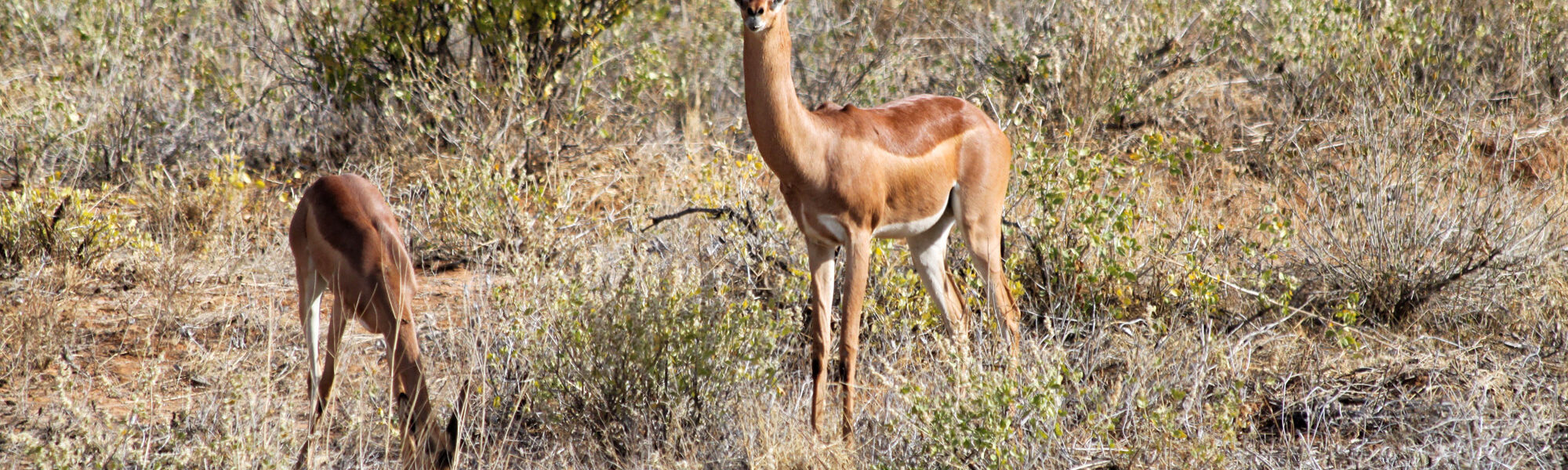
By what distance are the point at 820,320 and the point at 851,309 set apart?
117 millimetres

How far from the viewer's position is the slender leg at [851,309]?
421 centimetres

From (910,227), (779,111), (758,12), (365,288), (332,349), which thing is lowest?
(332,349)

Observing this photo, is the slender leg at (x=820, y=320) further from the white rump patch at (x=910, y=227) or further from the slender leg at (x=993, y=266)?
the slender leg at (x=993, y=266)

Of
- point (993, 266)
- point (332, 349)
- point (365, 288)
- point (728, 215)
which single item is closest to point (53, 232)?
point (332, 349)

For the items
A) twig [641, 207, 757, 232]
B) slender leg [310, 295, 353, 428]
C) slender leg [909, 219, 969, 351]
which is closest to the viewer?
slender leg [310, 295, 353, 428]

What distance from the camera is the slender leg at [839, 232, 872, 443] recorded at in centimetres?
421

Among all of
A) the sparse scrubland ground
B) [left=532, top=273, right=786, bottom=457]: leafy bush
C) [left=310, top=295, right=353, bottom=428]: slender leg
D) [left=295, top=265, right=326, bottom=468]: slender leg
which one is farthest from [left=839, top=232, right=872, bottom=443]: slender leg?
[left=295, top=265, right=326, bottom=468]: slender leg

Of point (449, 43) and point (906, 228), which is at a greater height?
point (449, 43)

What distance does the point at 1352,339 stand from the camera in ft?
15.2

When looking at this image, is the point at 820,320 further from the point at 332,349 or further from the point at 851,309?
the point at 332,349

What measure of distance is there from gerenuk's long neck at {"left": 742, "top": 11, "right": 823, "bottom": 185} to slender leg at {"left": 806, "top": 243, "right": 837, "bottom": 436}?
1.18 ft

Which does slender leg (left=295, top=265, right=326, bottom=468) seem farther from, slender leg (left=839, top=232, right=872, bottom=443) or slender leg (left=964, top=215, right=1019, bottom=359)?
slender leg (left=964, top=215, right=1019, bottom=359)

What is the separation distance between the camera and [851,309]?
14.1 ft

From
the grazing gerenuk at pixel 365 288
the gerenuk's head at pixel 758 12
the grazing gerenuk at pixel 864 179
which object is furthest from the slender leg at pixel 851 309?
the grazing gerenuk at pixel 365 288
